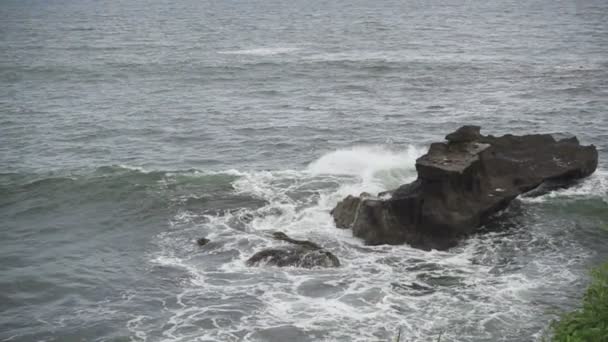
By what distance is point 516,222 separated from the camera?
96.4 feet

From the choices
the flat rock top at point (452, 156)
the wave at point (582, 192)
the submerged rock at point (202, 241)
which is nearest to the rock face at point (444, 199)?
the flat rock top at point (452, 156)

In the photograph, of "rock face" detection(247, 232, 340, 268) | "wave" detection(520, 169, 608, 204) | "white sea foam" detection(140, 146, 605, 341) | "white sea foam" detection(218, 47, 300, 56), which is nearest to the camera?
"white sea foam" detection(140, 146, 605, 341)

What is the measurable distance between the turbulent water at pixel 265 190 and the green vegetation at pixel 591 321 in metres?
7.54

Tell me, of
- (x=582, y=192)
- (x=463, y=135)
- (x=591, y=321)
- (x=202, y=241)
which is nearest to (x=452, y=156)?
(x=463, y=135)

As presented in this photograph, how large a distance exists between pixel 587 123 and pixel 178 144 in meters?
24.0

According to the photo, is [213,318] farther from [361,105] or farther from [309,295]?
[361,105]

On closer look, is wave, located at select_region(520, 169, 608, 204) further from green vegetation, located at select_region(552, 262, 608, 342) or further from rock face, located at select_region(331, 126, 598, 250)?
green vegetation, located at select_region(552, 262, 608, 342)

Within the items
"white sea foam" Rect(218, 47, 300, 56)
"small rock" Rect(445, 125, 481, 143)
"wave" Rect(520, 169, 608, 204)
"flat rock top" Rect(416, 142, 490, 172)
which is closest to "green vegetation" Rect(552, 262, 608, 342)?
"flat rock top" Rect(416, 142, 490, 172)

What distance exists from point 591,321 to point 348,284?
11790 millimetres

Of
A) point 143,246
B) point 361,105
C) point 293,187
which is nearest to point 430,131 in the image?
point 361,105

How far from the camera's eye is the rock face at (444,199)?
89.5 ft

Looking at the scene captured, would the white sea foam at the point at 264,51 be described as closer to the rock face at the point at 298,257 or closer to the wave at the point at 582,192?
the wave at the point at 582,192

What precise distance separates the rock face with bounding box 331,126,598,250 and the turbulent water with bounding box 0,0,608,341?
2.34 feet

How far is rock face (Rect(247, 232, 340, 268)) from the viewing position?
25891mm
